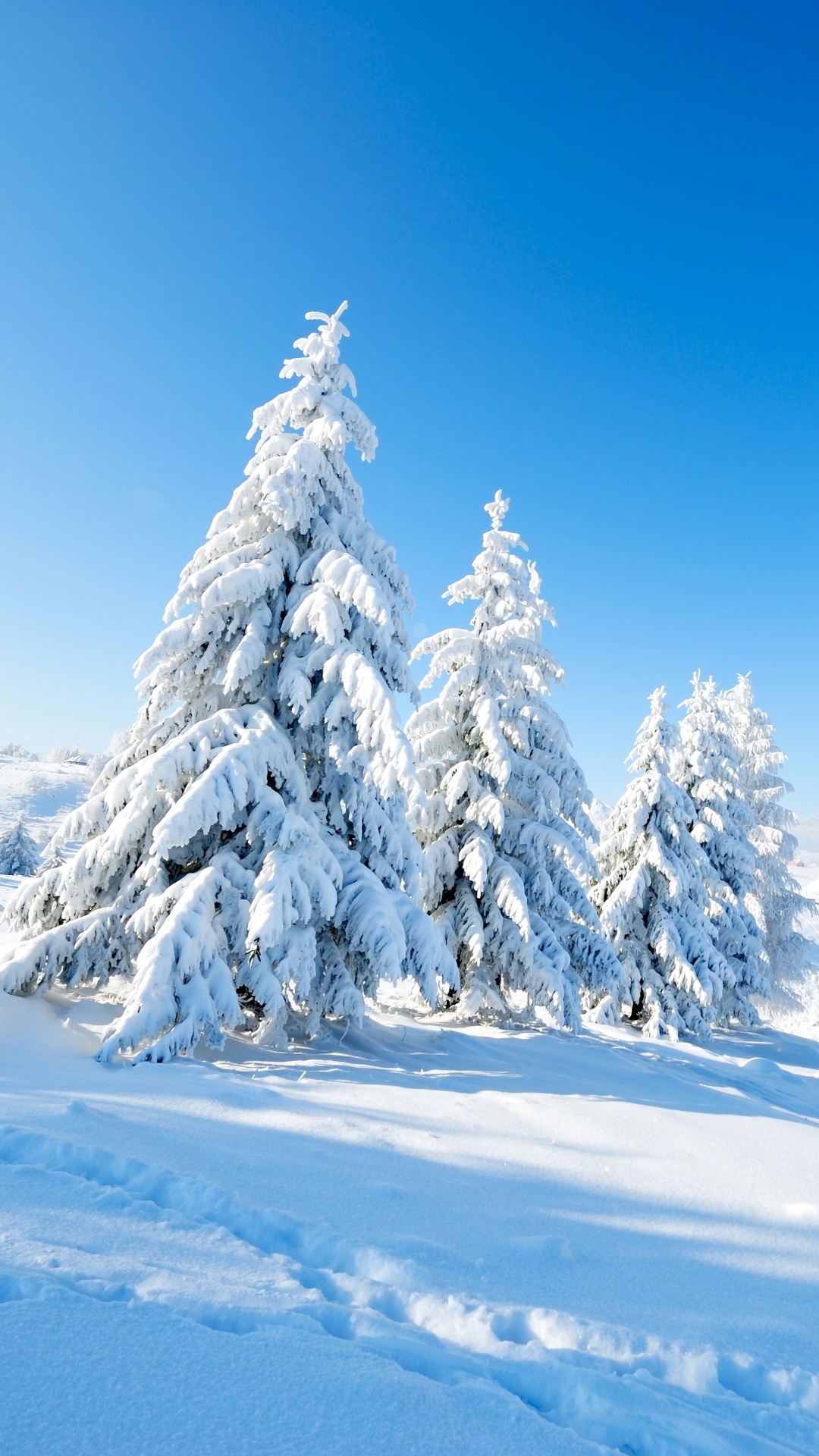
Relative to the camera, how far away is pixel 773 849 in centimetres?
2430

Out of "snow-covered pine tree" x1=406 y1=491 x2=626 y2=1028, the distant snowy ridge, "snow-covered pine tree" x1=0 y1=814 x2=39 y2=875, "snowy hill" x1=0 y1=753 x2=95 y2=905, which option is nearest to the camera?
"snow-covered pine tree" x1=406 y1=491 x2=626 y2=1028

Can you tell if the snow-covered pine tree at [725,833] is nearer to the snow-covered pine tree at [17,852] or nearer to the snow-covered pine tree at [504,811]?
the snow-covered pine tree at [504,811]

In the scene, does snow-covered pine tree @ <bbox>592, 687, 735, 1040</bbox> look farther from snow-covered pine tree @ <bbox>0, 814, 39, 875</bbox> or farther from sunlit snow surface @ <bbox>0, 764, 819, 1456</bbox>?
snow-covered pine tree @ <bbox>0, 814, 39, 875</bbox>

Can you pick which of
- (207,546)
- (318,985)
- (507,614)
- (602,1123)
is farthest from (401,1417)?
(507,614)

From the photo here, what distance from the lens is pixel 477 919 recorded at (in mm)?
12258

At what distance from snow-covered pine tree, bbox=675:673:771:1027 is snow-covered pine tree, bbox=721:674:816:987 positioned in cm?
235

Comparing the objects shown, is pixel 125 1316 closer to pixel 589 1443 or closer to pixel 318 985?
pixel 589 1443

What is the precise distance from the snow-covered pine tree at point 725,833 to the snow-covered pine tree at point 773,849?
235 centimetres

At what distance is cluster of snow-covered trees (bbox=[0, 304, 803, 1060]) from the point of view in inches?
281

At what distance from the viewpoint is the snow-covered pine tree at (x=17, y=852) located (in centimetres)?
3778

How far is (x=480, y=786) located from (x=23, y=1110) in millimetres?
9756

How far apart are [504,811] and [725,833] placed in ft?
37.1

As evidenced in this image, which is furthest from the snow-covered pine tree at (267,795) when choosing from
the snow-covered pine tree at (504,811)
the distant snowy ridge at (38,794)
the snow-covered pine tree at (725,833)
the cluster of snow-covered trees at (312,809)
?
the distant snowy ridge at (38,794)

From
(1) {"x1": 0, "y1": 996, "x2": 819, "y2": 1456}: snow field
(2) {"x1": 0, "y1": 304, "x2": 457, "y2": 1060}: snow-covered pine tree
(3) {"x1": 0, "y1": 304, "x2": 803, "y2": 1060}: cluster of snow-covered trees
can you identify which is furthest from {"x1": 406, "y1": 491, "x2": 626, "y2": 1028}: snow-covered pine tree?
(1) {"x1": 0, "y1": 996, "x2": 819, "y2": 1456}: snow field
